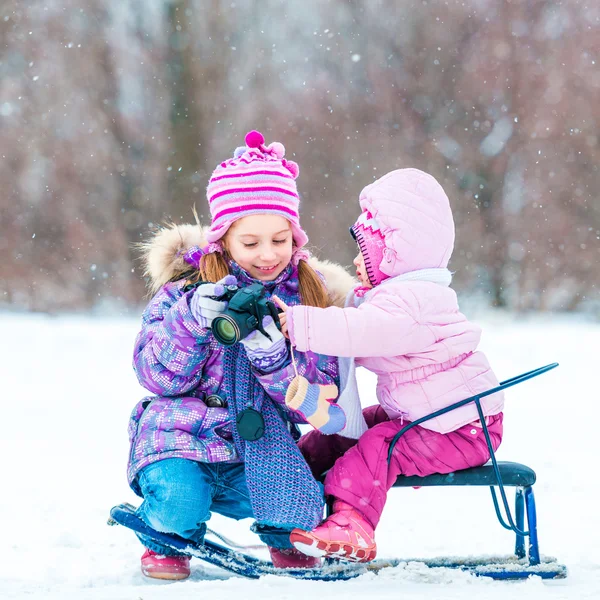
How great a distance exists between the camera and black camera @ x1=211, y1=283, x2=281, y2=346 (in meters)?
1.99

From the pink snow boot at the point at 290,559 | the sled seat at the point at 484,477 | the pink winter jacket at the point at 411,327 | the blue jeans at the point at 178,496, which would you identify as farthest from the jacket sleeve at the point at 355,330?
the pink snow boot at the point at 290,559

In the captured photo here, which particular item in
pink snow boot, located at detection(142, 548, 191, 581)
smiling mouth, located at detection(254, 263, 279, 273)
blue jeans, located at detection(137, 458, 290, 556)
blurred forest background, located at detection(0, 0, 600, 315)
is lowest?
pink snow boot, located at detection(142, 548, 191, 581)

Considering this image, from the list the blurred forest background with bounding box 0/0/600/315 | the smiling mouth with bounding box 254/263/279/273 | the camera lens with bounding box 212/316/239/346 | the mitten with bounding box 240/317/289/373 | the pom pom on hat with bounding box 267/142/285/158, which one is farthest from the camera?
the blurred forest background with bounding box 0/0/600/315

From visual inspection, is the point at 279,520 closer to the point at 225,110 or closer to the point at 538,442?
the point at 538,442

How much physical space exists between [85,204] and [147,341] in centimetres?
791

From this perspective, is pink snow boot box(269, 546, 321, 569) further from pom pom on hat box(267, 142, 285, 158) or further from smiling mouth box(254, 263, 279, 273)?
pom pom on hat box(267, 142, 285, 158)

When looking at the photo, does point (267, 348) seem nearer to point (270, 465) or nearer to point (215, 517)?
point (270, 465)

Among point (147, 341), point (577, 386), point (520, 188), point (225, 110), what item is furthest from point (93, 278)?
point (147, 341)

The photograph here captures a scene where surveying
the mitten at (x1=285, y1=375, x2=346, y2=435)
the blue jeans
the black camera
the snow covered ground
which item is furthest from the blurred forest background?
the black camera

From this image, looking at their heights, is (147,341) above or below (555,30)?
below

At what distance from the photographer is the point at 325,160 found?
31.3 feet

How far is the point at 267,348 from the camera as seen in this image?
2.11 meters

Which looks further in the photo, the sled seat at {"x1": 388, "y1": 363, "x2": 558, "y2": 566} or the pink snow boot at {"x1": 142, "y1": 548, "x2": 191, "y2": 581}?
the pink snow boot at {"x1": 142, "y1": 548, "x2": 191, "y2": 581}

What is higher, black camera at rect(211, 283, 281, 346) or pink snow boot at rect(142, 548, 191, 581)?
black camera at rect(211, 283, 281, 346)
